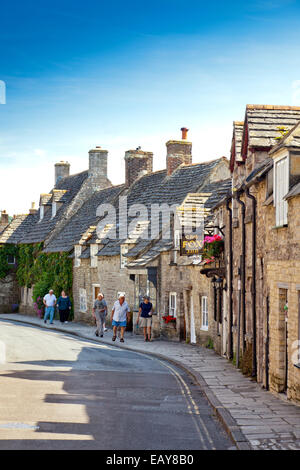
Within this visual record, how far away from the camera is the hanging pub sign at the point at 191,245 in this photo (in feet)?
68.9

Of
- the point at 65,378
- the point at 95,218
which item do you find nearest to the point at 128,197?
the point at 95,218

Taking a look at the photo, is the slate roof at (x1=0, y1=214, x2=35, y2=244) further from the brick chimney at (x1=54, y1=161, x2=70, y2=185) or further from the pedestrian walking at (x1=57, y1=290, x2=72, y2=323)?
the pedestrian walking at (x1=57, y1=290, x2=72, y2=323)

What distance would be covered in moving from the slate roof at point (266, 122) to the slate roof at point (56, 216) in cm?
2739

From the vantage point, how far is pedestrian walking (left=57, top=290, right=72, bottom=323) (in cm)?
3609

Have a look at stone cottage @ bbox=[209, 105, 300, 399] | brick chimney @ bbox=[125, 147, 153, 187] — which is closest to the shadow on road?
stone cottage @ bbox=[209, 105, 300, 399]

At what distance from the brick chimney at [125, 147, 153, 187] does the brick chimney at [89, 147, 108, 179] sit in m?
4.84

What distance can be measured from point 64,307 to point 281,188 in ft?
82.7

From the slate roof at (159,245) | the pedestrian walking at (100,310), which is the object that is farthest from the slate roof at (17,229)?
the pedestrian walking at (100,310)

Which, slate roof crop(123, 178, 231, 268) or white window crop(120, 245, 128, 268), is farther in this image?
white window crop(120, 245, 128, 268)

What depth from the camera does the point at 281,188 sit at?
12836mm

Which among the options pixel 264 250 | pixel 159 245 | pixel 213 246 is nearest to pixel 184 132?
pixel 159 245

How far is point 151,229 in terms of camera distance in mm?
30984

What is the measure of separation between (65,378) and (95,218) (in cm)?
2424
